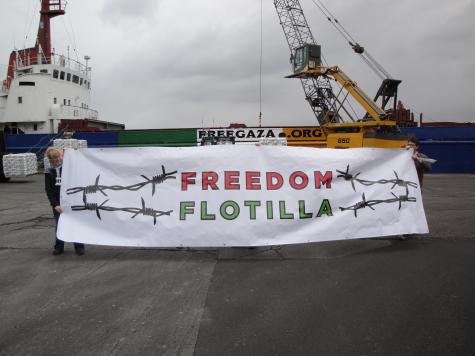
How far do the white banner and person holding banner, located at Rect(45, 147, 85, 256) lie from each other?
112 mm

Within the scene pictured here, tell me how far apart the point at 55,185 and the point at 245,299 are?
134 inches

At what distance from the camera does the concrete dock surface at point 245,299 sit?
313 cm

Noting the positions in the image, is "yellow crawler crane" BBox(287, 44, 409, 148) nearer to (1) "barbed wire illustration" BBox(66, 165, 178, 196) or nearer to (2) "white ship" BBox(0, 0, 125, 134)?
(1) "barbed wire illustration" BBox(66, 165, 178, 196)

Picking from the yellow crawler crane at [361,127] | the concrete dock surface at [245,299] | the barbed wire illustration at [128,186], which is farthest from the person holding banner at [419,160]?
the yellow crawler crane at [361,127]

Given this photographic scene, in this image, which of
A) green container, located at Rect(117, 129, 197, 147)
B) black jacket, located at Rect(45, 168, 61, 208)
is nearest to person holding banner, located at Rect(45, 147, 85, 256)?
black jacket, located at Rect(45, 168, 61, 208)

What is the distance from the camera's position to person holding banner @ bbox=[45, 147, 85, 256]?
5.57 metres

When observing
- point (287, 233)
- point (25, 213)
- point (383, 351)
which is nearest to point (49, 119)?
point (25, 213)

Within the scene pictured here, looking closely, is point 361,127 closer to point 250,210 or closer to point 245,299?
point 250,210

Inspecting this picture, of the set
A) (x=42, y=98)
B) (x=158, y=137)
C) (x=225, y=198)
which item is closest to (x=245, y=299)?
(x=225, y=198)

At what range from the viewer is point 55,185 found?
562 centimetres

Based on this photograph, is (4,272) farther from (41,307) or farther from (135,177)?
(135,177)

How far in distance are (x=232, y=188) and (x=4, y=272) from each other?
3.17 meters

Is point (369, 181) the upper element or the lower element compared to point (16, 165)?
upper

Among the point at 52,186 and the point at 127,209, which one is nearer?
the point at 127,209
